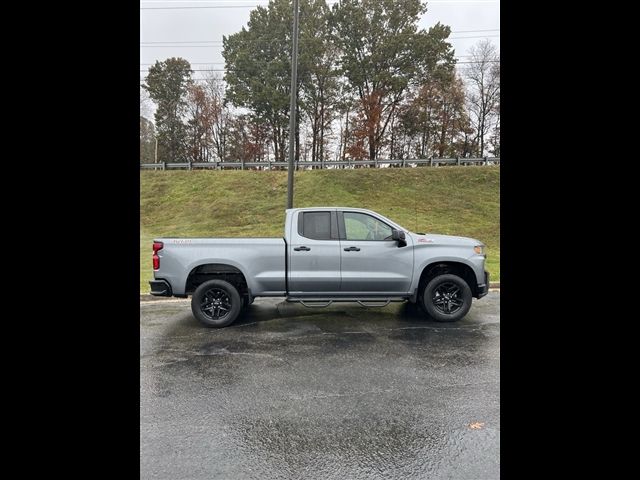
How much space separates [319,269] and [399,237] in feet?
4.38

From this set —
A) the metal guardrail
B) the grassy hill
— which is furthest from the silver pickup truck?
the metal guardrail

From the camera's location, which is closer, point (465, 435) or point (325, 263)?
point (465, 435)

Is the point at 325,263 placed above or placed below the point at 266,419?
above

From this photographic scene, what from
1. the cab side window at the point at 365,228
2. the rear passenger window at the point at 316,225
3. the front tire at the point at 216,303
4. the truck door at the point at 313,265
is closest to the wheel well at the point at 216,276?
the front tire at the point at 216,303

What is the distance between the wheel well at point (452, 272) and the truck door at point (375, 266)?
0.34m

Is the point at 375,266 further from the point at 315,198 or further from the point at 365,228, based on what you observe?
the point at 315,198

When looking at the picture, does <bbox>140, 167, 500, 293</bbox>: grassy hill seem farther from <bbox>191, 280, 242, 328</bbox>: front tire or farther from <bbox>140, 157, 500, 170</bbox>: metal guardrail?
<bbox>191, 280, 242, 328</bbox>: front tire

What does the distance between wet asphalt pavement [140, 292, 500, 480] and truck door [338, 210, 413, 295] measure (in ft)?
1.91
